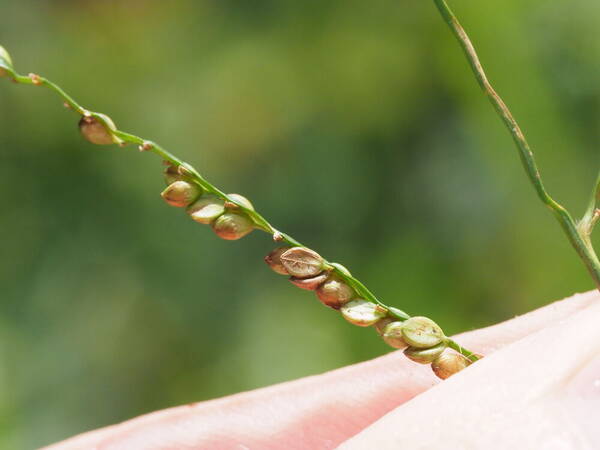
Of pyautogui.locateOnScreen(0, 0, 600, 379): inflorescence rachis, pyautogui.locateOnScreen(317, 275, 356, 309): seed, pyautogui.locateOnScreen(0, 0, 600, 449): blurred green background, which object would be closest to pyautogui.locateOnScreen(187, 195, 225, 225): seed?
pyautogui.locateOnScreen(0, 0, 600, 379): inflorescence rachis

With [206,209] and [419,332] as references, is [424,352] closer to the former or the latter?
[419,332]

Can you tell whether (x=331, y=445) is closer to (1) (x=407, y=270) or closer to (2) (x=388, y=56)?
(1) (x=407, y=270)

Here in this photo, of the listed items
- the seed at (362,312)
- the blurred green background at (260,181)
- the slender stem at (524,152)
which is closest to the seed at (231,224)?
the seed at (362,312)

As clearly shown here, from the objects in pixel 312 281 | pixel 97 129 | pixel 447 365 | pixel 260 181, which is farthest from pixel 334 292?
pixel 260 181

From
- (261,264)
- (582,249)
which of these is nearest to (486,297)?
(261,264)

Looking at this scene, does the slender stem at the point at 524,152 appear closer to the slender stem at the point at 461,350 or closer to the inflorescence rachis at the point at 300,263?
the inflorescence rachis at the point at 300,263

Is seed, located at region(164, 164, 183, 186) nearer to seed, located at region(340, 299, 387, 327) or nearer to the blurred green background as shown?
seed, located at region(340, 299, 387, 327)
